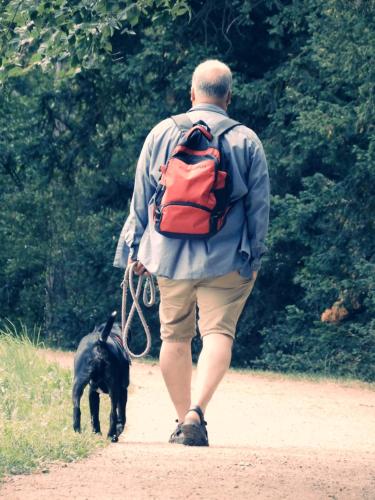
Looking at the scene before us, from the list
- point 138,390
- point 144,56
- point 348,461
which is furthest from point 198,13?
point 348,461

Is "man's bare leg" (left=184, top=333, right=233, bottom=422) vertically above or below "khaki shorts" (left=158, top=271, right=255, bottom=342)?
below

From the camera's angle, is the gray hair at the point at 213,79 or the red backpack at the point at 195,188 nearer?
the red backpack at the point at 195,188

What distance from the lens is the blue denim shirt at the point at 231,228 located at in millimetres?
6840

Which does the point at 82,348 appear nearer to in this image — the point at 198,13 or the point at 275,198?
the point at 275,198

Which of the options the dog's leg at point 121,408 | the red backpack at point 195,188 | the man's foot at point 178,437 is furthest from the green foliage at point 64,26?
the man's foot at point 178,437

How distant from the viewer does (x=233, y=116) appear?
752 inches

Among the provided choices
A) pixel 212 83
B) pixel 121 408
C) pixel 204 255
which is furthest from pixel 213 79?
pixel 121 408

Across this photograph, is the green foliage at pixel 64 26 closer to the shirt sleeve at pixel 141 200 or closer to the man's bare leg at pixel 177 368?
the shirt sleeve at pixel 141 200

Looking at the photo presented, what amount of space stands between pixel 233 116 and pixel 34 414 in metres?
10.7

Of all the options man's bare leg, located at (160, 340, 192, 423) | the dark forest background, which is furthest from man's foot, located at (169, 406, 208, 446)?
the dark forest background

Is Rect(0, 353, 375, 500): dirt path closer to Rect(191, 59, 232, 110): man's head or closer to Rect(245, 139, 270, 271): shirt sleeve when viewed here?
Rect(245, 139, 270, 271): shirt sleeve

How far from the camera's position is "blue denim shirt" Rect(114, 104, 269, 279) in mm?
6840

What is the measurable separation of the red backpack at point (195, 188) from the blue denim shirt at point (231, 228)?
0.08m

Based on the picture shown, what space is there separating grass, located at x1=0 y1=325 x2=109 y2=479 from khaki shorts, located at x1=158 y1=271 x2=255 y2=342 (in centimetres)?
90
